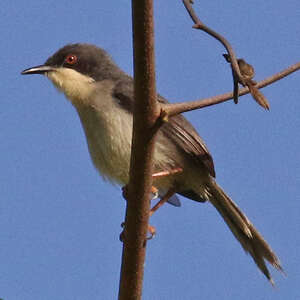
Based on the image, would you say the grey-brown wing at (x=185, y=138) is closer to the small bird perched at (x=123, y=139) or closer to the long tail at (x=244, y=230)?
the small bird perched at (x=123, y=139)

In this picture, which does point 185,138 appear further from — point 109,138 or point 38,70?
point 38,70

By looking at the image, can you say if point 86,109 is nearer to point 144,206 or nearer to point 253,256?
point 253,256

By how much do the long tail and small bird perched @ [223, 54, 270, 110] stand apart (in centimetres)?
358

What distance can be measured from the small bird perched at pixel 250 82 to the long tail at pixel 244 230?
3580mm

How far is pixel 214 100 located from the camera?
4055mm

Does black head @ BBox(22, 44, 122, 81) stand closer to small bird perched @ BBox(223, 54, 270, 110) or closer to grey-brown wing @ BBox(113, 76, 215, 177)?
grey-brown wing @ BBox(113, 76, 215, 177)

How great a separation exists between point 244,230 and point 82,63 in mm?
2839

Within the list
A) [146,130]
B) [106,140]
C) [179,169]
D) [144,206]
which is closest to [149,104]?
[146,130]

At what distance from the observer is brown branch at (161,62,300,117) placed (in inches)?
155

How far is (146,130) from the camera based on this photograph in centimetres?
436

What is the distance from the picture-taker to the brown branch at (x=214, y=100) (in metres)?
3.94

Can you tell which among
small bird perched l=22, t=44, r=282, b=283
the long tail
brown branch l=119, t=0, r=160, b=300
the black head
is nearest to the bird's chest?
small bird perched l=22, t=44, r=282, b=283

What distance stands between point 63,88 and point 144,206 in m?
3.54

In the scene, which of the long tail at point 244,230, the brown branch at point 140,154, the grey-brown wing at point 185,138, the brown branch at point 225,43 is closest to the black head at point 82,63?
the grey-brown wing at point 185,138
